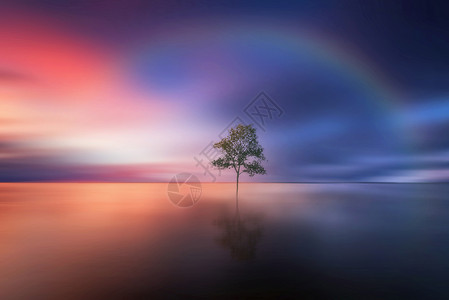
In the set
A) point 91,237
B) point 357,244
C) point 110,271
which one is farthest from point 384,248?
point 91,237

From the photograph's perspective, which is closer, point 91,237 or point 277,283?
point 277,283

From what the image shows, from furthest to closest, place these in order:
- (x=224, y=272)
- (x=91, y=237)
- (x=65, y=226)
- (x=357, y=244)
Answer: (x=65, y=226), (x=91, y=237), (x=357, y=244), (x=224, y=272)

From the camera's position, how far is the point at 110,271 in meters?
17.0

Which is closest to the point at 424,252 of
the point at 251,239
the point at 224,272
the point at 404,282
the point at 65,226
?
the point at 404,282

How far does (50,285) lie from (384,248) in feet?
83.3

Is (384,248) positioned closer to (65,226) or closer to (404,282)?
(404,282)

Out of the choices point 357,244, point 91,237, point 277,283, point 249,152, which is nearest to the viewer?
point 277,283

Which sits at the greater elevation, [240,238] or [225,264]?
[240,238]

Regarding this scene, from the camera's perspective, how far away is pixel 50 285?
1495cm

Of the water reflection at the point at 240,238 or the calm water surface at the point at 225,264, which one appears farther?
the water reflection at the point at 240,238

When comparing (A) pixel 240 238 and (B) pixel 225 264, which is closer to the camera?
(B) pixel 225 264

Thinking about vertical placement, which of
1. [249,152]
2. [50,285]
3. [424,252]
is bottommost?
[50,285]

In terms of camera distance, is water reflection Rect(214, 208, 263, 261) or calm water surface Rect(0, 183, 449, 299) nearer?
calm water surface Rect(0, 183, 449, 299)

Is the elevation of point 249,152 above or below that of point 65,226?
above
